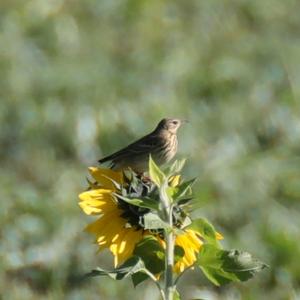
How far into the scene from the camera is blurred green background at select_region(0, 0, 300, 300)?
5484mm

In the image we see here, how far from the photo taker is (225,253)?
5.48 feet

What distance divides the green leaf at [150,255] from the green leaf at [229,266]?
0.08 metres

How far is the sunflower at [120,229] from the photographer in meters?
1.80

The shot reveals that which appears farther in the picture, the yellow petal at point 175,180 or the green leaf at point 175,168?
the yellow petal at point 175,180

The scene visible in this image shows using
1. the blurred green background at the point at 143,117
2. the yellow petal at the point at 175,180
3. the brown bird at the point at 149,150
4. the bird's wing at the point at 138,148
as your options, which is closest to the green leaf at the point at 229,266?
the yellow petal at the point at 175,180

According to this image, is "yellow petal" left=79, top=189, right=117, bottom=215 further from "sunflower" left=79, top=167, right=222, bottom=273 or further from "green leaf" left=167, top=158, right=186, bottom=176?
"green leaf" left=167, top=158, right=186, bottom=176

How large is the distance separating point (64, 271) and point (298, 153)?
175 centimetres

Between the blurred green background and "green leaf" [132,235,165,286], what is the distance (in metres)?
3.30

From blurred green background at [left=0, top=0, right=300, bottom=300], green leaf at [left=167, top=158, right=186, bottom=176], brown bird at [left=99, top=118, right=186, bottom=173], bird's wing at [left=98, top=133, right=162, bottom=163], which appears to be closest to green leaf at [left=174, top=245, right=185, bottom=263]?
green leaf at [left=167, top=158, right=186, bottom=176]

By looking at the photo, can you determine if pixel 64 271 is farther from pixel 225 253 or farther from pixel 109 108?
pixel 225 253

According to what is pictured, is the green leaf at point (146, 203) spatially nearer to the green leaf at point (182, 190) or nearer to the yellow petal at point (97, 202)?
the green leaf at point (182, 190)

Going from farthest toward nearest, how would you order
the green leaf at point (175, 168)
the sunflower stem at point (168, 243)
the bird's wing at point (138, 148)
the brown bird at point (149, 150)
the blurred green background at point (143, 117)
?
1. the blurred green background at point (143, 117)
2. the bird's wing at point (138, 148)
3. the brown bird at point (149, 150)
4. the green leaf at point (175, 168)
5. the sunflower stem at point (168, 243)

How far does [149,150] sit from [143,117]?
290 cm

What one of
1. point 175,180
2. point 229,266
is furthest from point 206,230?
point 175,180
